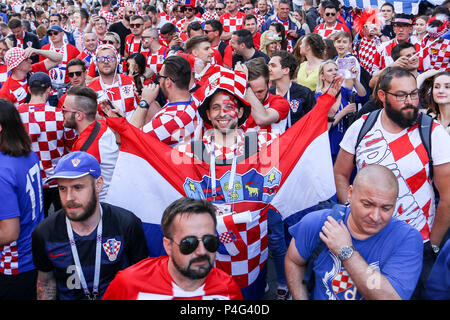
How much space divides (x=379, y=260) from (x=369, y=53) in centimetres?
561

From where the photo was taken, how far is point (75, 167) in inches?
114

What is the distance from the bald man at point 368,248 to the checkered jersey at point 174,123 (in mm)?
1762

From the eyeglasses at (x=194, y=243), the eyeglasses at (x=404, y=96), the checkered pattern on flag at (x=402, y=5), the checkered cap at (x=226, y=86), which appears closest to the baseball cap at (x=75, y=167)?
the eyeglasses at (x=194, y=243)

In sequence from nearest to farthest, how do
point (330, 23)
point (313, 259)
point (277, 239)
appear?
point (313, 259)
point (277, 239)
point (330, 23)

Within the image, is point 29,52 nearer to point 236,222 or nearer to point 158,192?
point 158,192

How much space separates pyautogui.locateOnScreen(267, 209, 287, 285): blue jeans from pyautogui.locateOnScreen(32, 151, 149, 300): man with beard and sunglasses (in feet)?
4.25

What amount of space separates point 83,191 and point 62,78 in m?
4.23

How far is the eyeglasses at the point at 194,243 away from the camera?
7.64 feet

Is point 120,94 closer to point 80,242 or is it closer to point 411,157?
point 80,242

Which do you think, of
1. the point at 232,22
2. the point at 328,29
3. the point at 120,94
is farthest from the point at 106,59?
the point at 232,22

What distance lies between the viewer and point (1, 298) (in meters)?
3.16

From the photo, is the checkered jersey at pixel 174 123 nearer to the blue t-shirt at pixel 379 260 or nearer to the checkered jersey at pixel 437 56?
the blue t-shirt at pixel 379 260

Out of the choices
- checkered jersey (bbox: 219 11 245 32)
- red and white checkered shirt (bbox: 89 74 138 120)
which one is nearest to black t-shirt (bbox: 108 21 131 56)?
checkered jersey (bbox: 219 11 245 32)

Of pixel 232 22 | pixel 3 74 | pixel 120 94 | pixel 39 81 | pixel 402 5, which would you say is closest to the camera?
pixel 39 81
